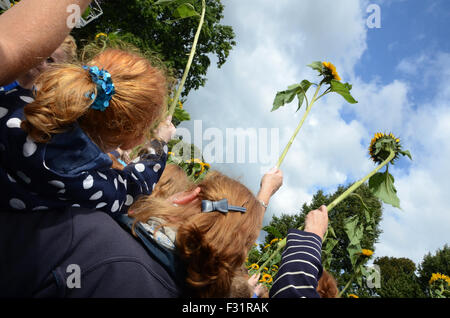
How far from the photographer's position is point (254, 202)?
1070 mm

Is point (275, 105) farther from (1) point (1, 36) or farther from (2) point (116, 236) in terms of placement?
(1) point (1, 36)

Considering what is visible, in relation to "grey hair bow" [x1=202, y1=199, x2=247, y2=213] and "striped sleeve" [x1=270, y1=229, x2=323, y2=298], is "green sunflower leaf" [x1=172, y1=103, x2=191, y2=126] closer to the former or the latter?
"striped sleeve" [x1=270, y1=229, x2=323, y2=298]

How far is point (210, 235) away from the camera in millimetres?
922

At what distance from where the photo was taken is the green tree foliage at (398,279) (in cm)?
1604

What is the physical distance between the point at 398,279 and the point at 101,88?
846 inches

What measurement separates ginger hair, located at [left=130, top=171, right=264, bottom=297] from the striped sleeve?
264 mm

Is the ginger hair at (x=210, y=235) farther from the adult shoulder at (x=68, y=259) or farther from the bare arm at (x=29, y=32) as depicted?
the bare arm at (x=29, y=32)

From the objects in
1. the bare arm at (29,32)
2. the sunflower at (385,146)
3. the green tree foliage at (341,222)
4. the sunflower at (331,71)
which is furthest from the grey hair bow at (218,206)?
the green tree foliage at (341,222)

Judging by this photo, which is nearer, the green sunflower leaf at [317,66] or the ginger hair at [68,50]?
the ginger hair at [68,50]

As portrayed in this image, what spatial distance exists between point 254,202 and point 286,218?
72.5 ft

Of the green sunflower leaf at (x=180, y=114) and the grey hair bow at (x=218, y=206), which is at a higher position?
the green sunflower leaf at (x=180, y=114)

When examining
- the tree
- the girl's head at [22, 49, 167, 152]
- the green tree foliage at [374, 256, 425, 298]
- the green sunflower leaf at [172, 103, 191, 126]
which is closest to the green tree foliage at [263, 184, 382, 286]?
the green tree foliage at [374, 256, 425, 298]

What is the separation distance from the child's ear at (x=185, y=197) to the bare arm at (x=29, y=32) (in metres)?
0.66

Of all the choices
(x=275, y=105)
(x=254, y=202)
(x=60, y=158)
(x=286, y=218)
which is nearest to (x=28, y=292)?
(x=60, y=158)
